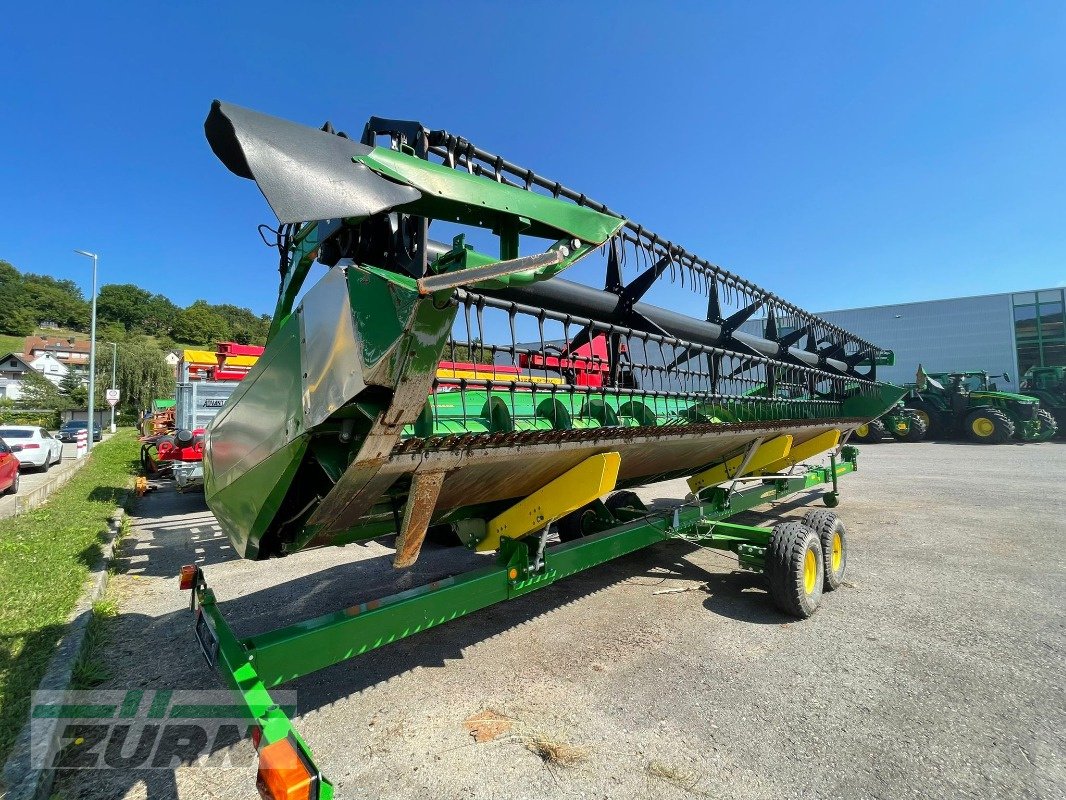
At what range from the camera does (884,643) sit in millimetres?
3693

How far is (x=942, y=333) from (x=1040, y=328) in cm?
453

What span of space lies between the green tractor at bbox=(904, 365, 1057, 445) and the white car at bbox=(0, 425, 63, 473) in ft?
91.9

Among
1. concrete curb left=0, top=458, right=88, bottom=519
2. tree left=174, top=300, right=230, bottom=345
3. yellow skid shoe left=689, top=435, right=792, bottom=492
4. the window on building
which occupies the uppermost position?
tree left=174, top=300, right=230, bottom=345

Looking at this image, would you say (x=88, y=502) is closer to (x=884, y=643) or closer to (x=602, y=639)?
(x=602, y=639)

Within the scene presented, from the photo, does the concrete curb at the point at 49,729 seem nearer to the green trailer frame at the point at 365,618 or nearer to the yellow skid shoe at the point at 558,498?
the green trailer frame at the point at 365,618

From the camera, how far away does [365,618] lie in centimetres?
260

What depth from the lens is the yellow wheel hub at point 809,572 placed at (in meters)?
4.21

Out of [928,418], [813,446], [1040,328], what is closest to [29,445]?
[813,446]

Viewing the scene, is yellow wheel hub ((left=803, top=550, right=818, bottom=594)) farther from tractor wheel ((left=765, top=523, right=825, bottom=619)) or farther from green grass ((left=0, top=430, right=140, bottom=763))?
green grass ((left=0, top=430, right=140, bottom=763))

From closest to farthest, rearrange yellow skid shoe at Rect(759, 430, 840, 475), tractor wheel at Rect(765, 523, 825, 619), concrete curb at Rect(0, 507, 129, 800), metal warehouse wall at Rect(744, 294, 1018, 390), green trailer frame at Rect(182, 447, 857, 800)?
green trailer frame at Rect(182, 447, 857, 800)
concrete curb at Rect(0, 507, 129, 800)
tractor wheel at Rect(765, 523, 825, 619)
yellow skid shoe at Rect(759, 430, 840, 475)
metal warehouse wall at Rect(744, 294, 1018, 390)

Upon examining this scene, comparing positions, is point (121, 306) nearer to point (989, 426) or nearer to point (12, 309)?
point (12, 309)

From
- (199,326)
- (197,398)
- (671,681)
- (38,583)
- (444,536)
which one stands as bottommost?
(671,681)

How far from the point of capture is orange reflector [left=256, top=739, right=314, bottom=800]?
4.83 ft

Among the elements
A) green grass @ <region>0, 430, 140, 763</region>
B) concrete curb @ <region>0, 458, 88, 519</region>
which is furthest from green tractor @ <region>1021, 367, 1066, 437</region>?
concrete curb @ <region>0, 458, 88, 519</region>
